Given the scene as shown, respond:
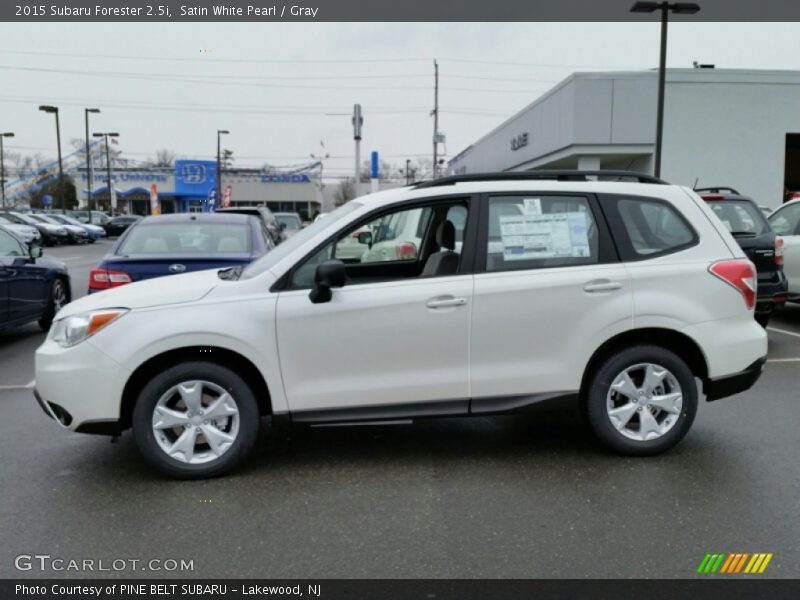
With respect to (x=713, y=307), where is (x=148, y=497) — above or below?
below

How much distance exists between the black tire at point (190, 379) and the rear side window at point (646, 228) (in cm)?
258

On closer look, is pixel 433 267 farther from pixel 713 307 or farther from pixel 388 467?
pixel 713 307

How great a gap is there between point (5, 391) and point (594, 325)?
17.9 feet

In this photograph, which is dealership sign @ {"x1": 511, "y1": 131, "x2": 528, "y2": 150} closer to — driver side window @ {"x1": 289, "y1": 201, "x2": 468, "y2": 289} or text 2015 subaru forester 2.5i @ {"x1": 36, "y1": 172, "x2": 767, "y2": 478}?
driver side window @ {"x1": 289, "y1": 201, "x2": 468, "y2": 289}

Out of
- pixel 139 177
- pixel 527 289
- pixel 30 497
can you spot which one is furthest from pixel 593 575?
pixel 139 177

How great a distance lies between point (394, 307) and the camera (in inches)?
174

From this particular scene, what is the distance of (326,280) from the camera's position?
14.0ft

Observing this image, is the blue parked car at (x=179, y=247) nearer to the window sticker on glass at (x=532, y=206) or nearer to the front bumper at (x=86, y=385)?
the front bumper at (x=86, y=385)

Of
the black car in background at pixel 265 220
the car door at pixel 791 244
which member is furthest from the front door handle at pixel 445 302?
the black car in background at pixel 265 220

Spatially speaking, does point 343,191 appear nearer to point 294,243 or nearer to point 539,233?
point 294,243

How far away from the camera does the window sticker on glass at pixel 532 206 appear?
4.71 metres

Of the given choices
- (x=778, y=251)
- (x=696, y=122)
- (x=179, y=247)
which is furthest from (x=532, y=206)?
(x=696, y=122)

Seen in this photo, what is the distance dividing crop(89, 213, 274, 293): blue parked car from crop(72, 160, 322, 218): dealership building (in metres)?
63.3

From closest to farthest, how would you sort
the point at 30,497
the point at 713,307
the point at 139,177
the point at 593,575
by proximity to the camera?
1. the point at 593,575
2. the point at 30,497
3. the point at 713,307
4. the point at 139,177
